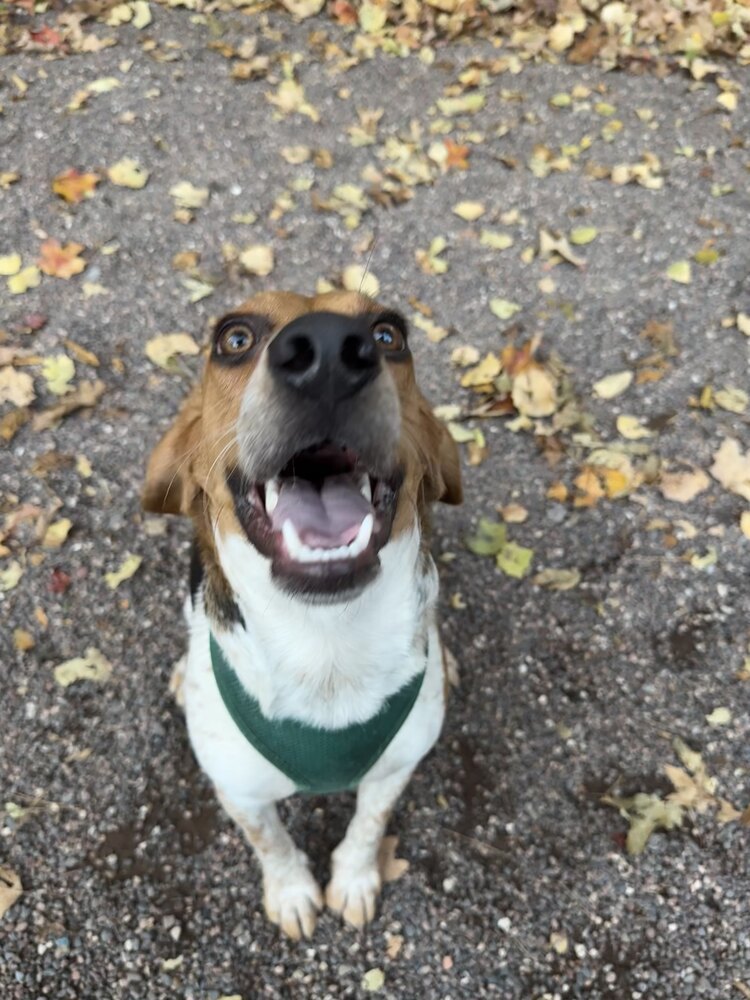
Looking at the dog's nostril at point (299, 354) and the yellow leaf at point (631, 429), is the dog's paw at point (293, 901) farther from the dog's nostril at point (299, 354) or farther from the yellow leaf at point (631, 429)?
the yellow leaf at point (631, 429)

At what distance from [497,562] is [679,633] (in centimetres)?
95

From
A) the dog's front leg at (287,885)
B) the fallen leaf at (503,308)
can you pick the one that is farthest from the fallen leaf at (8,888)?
the fallen leaf at (503,308)

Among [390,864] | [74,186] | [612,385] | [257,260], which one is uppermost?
[74,186]

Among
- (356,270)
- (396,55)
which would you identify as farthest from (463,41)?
(356,270)

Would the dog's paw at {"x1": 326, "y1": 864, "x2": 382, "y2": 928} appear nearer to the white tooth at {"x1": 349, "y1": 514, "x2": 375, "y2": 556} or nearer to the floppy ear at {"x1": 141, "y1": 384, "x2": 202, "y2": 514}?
the floppy ear at {"x1": 141, "y1": 384, "x2": 202, "y2": 514}

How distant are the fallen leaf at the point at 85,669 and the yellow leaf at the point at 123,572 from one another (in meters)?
0.35

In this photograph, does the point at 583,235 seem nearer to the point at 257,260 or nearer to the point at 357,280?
the point at 357,280

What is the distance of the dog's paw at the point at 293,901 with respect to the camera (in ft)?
10.9

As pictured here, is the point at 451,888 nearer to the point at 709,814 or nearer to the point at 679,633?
the point at 709,814

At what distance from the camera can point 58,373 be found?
4.74 m

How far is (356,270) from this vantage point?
17.8 ft

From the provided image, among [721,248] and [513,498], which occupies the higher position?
[721,248]

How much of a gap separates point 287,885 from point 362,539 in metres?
1.94

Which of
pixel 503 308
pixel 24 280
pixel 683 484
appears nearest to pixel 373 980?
pixel 683 484
